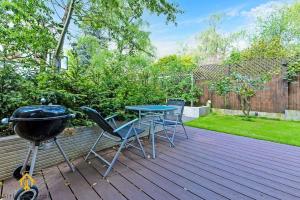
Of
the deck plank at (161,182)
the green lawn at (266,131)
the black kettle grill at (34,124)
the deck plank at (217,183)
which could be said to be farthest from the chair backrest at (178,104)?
the black kettle grill at (34,124)

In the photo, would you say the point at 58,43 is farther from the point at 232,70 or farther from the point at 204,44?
the point at 204,44

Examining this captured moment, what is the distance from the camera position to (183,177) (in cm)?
229

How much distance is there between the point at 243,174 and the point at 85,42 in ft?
27.5

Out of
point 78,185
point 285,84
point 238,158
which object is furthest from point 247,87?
point 78,185

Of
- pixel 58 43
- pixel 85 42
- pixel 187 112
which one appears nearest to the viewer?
pixel 58 43

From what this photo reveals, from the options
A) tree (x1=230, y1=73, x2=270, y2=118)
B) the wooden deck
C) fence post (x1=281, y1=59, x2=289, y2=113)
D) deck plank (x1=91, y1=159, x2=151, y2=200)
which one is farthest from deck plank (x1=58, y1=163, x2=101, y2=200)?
fence post (x1=281, y1=59, x2=289, y2=113)

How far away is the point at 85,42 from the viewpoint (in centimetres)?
891

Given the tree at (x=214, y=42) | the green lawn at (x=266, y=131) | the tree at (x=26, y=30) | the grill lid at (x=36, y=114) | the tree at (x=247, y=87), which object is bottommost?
the green lawn at (x=266, y=131)

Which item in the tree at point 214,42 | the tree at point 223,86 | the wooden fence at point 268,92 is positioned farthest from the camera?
the tree at point 214,42

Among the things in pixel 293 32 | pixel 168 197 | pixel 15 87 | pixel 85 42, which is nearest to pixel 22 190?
pixel 168 197

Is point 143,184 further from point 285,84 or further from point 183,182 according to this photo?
point 285,84

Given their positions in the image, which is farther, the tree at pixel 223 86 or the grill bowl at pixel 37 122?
the tree at pixel 223 86

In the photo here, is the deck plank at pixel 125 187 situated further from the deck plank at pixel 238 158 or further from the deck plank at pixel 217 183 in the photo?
the deck plank at pixel 238 158

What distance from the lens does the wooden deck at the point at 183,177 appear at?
1934 millimetres
